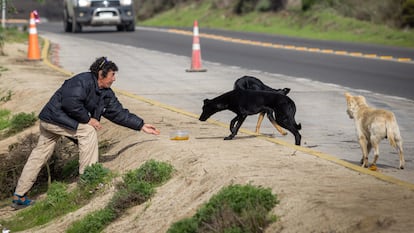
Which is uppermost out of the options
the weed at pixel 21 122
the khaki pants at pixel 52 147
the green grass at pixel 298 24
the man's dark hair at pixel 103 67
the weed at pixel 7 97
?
the man's dark hair at pixel 103 67

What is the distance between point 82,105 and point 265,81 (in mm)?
10777

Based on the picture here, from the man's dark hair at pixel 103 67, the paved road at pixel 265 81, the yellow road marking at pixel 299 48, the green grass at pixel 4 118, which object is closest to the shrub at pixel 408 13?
the yellow road marking at pixel 299 48

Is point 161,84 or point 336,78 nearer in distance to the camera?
point 161,84

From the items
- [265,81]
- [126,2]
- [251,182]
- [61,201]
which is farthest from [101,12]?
[251,182]

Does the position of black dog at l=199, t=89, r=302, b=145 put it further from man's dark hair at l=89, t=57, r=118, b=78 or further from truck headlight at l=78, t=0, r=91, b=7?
truck headlight at l=78, t=0, r=91, b=7

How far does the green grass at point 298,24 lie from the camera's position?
124ft

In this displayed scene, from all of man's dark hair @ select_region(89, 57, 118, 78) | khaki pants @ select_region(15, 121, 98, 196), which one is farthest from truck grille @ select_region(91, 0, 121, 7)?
man's dark hair @ select_region(89, 57, 118, 78)

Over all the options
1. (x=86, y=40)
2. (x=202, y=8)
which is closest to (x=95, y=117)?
(x=86, y=40)

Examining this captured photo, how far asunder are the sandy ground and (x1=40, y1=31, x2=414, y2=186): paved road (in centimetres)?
91

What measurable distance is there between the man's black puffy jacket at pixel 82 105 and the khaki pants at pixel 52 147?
10 centimetres

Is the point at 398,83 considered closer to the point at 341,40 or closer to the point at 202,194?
the point at 202,194

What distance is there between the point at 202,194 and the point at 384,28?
30943 mm

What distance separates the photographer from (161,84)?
21.1 metres

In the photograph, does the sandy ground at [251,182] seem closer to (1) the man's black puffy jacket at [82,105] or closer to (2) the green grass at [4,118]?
(1) the man's black puffy jacket at [82,105]
